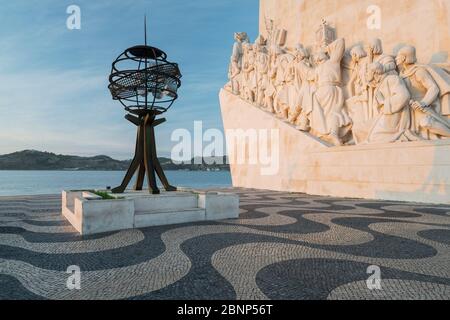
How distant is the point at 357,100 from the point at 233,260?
403 inches

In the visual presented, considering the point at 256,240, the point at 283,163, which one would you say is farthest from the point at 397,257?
the point at 283,163

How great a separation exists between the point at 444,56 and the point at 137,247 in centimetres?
1147

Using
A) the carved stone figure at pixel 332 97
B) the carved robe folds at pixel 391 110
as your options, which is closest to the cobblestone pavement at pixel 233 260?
the carved robe folds at pixel 391 110

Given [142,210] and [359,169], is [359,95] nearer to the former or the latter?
[359,169]

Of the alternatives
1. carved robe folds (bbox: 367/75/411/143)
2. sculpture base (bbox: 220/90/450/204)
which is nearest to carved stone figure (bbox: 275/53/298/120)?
sculpture base (bbox: 220/90/450/204)

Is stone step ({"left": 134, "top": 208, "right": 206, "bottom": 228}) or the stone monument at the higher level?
the stone monument

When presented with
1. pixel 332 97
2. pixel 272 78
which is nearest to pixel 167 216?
pixel 332 97

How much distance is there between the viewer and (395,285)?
99.4 inches

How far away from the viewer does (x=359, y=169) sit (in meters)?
10.1

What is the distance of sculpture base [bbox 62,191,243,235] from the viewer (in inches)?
180

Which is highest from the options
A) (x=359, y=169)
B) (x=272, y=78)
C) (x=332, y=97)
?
(x=272, y=78)

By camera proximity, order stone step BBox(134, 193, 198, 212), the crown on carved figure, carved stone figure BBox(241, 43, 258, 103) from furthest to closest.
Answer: carved stone figure BBox(241, 43, 258, 103) → the crown on carved figure → stone step BBox(134, 193, 198, 212)

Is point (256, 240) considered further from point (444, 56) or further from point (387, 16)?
point (387, 16)

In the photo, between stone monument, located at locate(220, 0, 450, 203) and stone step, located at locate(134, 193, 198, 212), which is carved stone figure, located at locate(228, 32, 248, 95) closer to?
stone monument, located at locate(220, 0, 450, 203)
